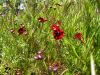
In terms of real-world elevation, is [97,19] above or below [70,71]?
above

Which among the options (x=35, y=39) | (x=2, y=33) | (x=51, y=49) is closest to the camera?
(x=51, y=49)

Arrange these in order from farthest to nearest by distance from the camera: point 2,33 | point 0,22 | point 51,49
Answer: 1. point 0,22
2. point 2,33
3. point 51,49

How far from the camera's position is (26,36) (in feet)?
11.2

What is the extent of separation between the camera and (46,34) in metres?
3.44

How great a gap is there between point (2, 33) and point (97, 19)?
94.5 inches

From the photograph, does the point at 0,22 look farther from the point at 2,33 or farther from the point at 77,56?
the point at 77,56

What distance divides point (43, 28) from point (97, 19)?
6.26 ft

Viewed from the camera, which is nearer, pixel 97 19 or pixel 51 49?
pixel 97 19

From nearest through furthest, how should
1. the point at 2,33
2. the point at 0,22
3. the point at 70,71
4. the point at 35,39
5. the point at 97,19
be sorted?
the point at 97,19 → the point at 70,71 → the point at 35,39 → the point at 2,33 → the point at 0,22

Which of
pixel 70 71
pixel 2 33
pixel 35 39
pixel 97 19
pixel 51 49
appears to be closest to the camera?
pixel 97 19

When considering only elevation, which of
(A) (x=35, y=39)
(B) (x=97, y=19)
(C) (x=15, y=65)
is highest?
(B) (x=97, y=19)

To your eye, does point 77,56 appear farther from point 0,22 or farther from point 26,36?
point 0,22

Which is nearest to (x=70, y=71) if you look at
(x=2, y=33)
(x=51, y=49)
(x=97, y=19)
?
(x=97, y=19)

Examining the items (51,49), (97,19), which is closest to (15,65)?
(51,49)
